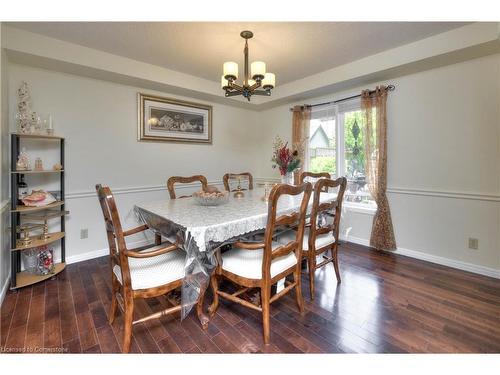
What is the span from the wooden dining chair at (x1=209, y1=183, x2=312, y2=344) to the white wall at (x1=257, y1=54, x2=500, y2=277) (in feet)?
6.54

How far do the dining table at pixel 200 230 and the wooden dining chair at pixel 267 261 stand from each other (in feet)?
0.38

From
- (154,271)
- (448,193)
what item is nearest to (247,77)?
(154,271)

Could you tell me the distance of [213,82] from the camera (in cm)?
356

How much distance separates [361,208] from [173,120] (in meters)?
2.98

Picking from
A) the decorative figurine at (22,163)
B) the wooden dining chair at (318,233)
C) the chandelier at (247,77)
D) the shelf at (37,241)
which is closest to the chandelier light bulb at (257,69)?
the chandelier at (247,77)

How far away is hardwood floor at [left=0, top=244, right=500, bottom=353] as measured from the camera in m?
1.48

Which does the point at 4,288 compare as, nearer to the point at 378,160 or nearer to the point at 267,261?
the point at 267,261

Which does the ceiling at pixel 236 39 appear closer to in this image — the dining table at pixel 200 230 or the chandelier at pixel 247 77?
the chandelier at pixel 247 77

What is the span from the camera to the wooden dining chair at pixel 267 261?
1.45 m

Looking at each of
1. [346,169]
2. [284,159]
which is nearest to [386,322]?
[284,159]

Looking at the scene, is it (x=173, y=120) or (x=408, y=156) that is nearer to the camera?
(x=408, y=156)

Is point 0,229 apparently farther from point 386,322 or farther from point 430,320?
point 430,320

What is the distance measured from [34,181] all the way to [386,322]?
11.6ft

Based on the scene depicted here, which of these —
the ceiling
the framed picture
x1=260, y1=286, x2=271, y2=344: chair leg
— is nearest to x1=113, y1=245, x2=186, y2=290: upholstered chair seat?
x1=260, y1=286, x2=271, y2=344: chair leg
